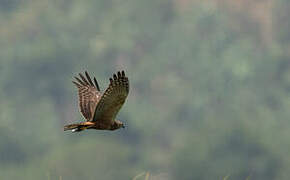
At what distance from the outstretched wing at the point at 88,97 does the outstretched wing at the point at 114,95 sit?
1137 mm

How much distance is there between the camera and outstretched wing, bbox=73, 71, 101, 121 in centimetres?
1439

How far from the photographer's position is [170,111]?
7446 inches

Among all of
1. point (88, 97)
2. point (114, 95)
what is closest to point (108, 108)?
point (114, 95)

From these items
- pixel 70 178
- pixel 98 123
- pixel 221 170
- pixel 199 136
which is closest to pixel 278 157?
pixel 199 136

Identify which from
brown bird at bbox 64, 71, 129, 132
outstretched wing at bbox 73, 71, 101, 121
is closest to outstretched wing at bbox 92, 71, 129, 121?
brown bird at bbox 64, 71, 129, 132

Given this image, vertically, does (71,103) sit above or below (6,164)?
above

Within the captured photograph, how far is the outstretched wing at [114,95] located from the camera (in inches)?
484

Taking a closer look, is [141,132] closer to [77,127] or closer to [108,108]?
[108,108]

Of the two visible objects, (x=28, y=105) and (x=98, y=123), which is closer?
(x=98, y=123)

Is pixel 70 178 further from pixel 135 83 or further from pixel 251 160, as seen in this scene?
pixel 135 83

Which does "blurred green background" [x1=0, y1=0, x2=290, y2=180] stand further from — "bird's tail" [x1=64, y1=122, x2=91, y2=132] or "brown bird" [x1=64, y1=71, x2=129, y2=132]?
"bird's tail" [x1=64, y1=122, x2=91, y2=132]

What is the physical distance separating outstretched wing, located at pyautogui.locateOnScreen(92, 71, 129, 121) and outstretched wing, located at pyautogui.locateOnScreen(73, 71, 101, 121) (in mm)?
1137

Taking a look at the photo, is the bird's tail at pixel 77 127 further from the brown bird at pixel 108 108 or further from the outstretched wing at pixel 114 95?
the outstretched wing at pixel 114 95

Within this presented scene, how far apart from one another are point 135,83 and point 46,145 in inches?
1571
